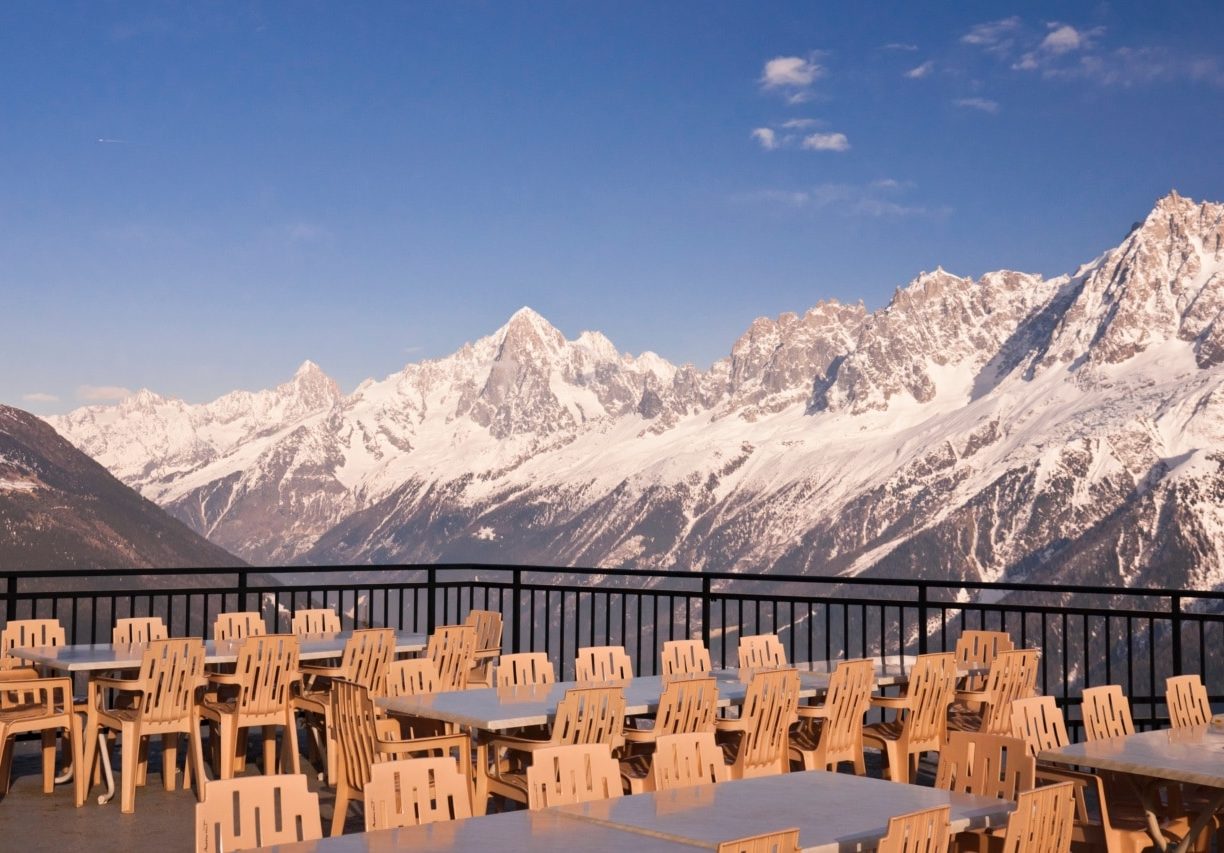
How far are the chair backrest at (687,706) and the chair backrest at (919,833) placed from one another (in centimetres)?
269

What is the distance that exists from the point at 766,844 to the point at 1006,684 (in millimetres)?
4829

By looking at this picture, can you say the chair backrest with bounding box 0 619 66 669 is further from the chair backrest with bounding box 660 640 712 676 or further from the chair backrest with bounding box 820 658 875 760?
the chair backrest with bounding box 820 658 875 760

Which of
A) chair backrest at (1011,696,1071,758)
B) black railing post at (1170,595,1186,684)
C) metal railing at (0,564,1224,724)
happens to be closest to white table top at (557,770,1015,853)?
chair backrest at (1011,696,1071,758)

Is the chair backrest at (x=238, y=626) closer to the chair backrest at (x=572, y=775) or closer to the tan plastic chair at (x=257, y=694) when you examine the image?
the tan plastic chair at (x=257, y=694)

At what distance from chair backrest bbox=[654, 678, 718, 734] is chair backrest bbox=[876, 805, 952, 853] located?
2.69 meters

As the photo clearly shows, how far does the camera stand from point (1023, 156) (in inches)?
5940

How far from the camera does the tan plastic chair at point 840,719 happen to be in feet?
23.9

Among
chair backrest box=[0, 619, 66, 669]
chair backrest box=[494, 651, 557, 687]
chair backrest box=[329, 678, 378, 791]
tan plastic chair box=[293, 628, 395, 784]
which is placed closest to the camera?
chair backrest box=[329, 678, 378, 791]

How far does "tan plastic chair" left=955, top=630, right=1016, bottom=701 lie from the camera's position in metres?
9.34

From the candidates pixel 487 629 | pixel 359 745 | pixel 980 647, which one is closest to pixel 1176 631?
pixel 980 647

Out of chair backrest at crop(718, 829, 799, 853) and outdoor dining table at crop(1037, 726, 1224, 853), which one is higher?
chair backrest at crop(718, 829, 799, 853)

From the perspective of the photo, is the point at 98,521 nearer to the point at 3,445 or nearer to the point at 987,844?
the point at 3,445

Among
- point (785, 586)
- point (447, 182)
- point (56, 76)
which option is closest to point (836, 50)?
point (447, 182)

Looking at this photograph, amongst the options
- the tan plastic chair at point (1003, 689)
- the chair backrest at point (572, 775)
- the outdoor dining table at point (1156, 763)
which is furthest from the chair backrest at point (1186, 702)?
the chair backrest at point (572, 775)
